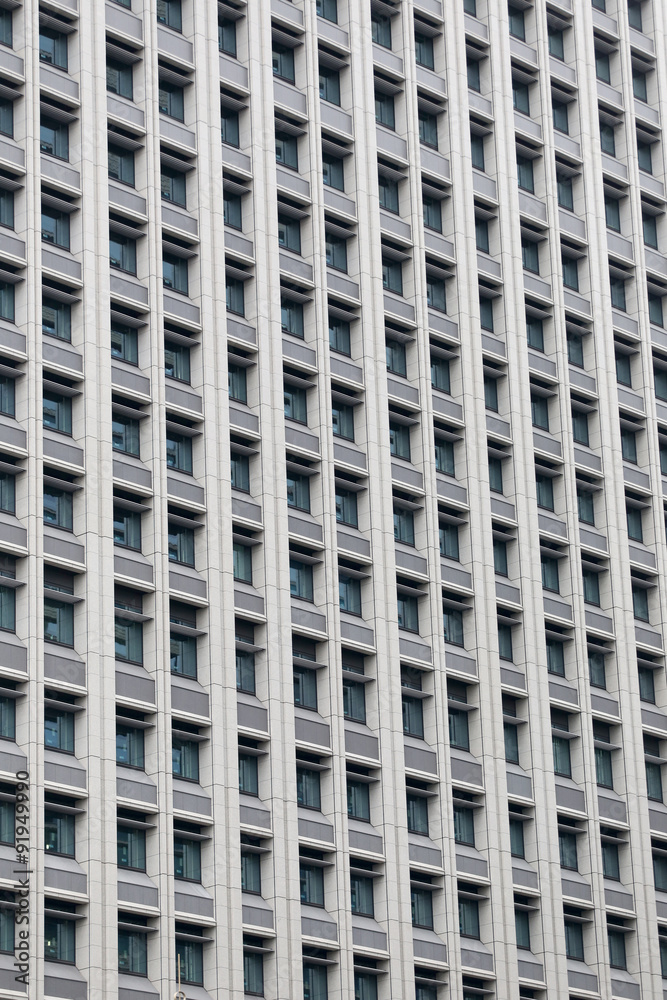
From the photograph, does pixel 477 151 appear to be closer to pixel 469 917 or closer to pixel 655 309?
pixel 655 309

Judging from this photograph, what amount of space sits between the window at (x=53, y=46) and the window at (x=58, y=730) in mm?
27325

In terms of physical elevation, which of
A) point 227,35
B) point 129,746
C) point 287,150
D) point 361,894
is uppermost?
point 227,35

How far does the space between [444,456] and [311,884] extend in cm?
2308

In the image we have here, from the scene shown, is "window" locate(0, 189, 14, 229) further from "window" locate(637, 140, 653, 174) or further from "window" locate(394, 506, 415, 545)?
"window" locate(637, 140, 653, 174)

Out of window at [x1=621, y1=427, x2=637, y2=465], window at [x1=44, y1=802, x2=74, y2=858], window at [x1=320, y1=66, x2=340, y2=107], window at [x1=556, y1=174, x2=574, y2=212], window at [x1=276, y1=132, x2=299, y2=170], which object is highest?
window at [x1=556, y1=174, x2=574, y2=212]

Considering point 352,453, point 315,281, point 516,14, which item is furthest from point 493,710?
point 516,14

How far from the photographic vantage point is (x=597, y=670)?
10956 centimetres

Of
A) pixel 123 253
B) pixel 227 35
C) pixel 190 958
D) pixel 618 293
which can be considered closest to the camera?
pixel 190 958

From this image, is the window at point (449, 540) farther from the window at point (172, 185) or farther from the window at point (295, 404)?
the window at point (172, 185)

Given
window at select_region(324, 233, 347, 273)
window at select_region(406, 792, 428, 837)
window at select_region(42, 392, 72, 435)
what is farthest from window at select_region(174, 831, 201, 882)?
window at select_region(324, 233, 347, 273)

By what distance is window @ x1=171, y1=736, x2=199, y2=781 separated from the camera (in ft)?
292

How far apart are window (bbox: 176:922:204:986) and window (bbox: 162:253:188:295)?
26813 millimetres

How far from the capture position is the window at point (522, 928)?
10019 cm

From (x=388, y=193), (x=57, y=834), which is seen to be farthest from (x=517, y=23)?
(x=57, y=834)
